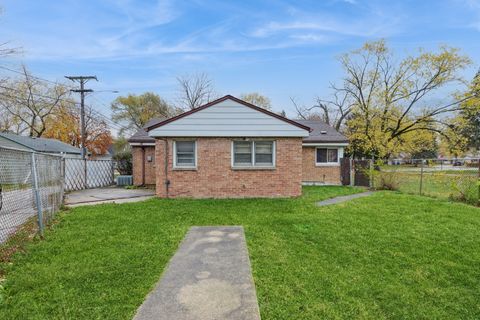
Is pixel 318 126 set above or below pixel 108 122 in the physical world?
below

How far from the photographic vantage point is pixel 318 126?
62.3ft

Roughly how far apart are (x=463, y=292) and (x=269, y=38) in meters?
16.2

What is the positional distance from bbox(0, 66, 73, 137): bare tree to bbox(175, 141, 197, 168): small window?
27275 millimetres

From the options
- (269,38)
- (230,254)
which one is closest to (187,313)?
(230,254)

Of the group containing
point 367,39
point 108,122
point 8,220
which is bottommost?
point 8,220

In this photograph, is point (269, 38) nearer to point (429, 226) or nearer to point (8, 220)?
point (429, 226)

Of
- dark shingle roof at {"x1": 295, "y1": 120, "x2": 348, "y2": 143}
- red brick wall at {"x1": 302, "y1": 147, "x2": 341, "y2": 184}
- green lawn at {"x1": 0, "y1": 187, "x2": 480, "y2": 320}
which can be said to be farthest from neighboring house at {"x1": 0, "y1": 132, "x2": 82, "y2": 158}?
green lawn at {"x1": 0, "y1": 187, "x2": 480, "y2": 320}

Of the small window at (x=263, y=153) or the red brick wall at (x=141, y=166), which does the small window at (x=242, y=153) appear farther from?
the red brick wall at (x=141, y=166)

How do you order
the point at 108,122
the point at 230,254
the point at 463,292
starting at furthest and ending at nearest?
the point at 108,122 < the point at 230,254 < the point at 463,292

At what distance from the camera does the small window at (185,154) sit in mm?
11305

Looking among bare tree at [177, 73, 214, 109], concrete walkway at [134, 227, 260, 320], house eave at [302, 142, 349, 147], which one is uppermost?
bare tree at [177, 73, 214, 109]

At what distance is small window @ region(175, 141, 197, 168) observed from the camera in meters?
11.3

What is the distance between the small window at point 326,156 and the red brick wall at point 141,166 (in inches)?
369

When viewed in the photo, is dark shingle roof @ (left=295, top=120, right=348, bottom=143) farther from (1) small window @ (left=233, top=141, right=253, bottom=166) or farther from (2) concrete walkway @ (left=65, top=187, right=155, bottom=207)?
(2) concrete walkway @ (left=65, top=187, right=155, bottom=207)
